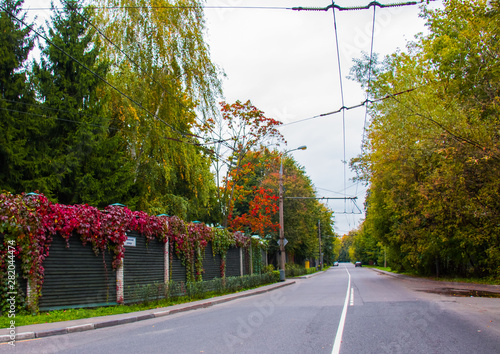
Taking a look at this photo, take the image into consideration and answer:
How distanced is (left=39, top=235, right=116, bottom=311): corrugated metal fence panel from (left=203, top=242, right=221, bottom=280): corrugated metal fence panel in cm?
706

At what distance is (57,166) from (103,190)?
85.8 inches

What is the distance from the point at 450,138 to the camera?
1750 cm

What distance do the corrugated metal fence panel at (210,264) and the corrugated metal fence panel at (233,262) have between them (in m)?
1.43

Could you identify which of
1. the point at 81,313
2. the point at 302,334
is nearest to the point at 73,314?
the point at 81,313

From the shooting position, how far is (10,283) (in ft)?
32.5

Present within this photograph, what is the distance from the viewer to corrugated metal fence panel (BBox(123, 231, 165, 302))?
14.0 m

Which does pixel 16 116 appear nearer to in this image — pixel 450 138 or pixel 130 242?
pixel 130 242

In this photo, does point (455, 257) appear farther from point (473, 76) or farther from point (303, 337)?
point (303, 337)

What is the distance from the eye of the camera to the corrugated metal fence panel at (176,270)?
55.9ft

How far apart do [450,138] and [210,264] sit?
12566 millimetres

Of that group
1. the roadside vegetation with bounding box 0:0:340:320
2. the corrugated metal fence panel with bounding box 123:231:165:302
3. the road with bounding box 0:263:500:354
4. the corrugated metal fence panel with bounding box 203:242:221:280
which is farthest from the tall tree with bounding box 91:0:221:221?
the road with bounding box 0:263:500:354

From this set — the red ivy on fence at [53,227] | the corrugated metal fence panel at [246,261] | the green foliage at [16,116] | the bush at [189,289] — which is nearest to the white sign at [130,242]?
the red ivy on fence at [53,227]

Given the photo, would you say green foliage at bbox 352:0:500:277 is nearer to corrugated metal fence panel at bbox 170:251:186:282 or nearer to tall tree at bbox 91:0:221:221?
tall tree at bbox 91:0:221:221

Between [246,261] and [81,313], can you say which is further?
[246,261]
